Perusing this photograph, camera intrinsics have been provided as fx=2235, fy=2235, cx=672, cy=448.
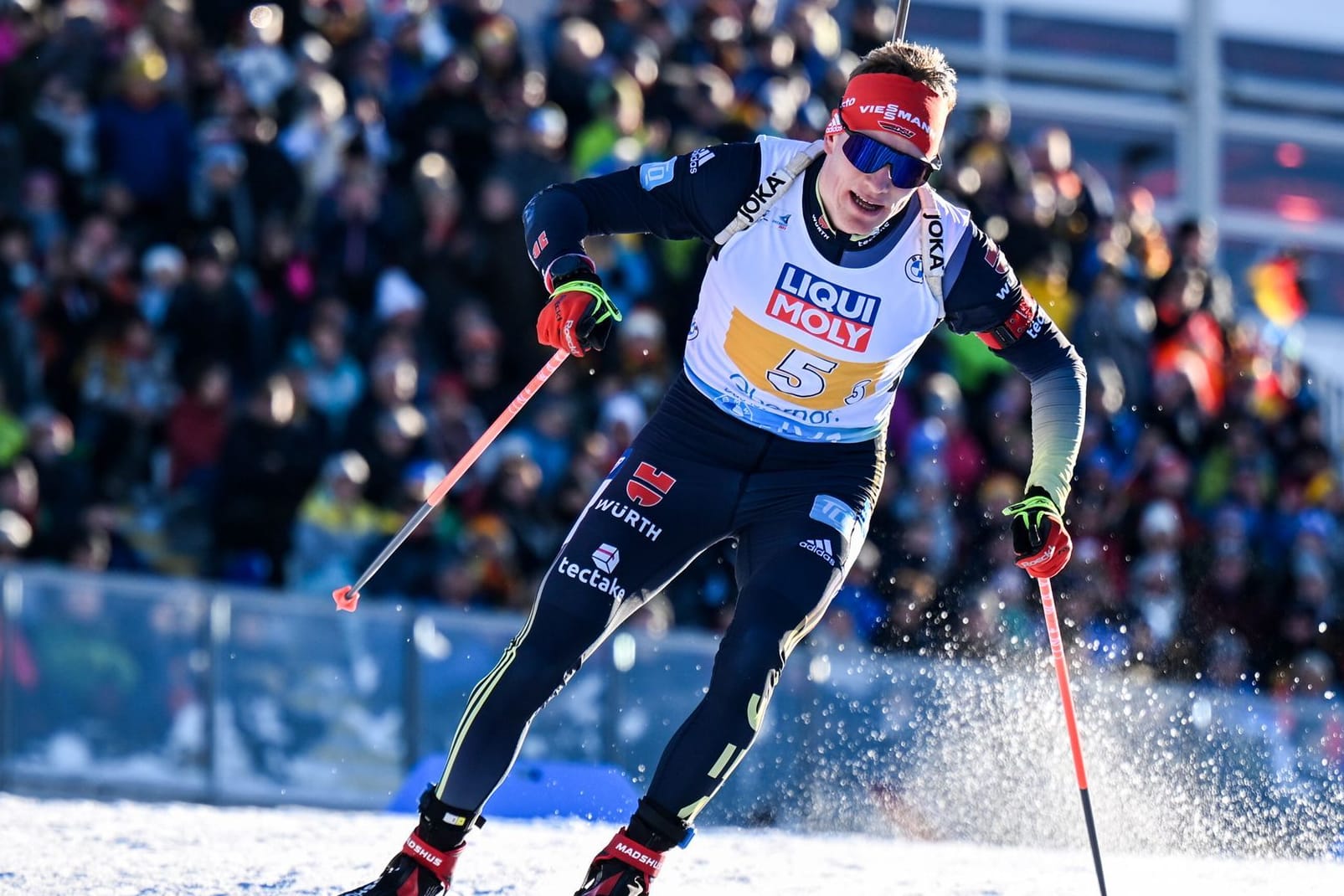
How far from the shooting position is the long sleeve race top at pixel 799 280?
5977 millimetres

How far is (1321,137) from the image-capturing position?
21375mm

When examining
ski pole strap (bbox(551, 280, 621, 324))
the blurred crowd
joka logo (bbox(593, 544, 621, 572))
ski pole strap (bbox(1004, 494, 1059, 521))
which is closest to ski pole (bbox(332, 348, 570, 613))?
ski pole strap (bbox(551, 280, 621, 324))

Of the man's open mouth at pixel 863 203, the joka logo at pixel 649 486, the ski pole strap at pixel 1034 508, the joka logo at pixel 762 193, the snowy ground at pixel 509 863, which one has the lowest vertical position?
the snowy ground at pixel 509 863

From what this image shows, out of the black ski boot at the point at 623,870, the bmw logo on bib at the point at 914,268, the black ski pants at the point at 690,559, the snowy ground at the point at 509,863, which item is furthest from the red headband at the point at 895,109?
the snowy ground at the point at 509,863

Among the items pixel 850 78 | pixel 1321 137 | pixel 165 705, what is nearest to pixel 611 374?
pixel 165 705

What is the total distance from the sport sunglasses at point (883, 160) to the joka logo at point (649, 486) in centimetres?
98

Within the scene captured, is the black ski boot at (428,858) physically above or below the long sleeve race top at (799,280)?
below

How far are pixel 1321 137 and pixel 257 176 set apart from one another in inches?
520

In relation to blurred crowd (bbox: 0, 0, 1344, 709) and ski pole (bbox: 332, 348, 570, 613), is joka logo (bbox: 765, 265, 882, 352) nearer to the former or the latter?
ski pole (bbox: 332, 348, 570, 613)

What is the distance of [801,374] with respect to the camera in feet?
19.9

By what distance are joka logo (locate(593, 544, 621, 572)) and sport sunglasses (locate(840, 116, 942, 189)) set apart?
46.7 inches

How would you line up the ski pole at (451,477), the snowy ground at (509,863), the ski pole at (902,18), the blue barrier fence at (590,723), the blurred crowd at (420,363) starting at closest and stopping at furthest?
the ski pole at (451,477), the snowy ground at (509,863), the ski pole at (902,18), the blue barrier fence at (590,723), the blurred crowd at (420,363)

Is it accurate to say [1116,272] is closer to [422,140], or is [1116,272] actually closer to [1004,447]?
[1004,447]

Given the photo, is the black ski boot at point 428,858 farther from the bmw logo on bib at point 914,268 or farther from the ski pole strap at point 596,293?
the bmw logo on bib at point 914,268
